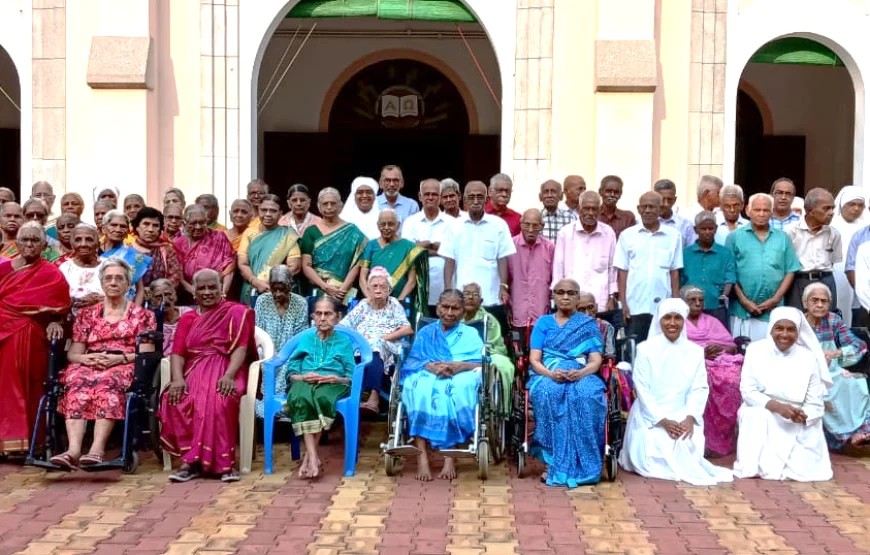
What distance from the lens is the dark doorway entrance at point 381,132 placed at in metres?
15.6

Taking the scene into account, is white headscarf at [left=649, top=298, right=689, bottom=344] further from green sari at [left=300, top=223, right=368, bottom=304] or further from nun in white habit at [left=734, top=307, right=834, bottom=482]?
green sari at [left=300, top=223, right=368, bottom=304]

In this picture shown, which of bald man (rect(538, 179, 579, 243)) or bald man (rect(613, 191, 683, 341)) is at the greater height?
bald man (rect(538, 179, 579, 243))

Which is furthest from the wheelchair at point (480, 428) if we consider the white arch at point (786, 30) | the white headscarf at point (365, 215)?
the white arch at point (786, 30)

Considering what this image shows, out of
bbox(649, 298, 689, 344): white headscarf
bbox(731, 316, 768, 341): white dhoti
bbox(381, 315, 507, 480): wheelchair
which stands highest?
bbox(649, 298, 689, 344): white headscarf

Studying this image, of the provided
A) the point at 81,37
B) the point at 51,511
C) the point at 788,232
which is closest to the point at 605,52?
the point at 788,232

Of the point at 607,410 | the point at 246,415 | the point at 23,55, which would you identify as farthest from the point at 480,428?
the point at 23,55

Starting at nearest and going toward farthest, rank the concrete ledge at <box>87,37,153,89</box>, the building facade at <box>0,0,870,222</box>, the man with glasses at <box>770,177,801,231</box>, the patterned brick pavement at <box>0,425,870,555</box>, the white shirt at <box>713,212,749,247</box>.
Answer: the patterned brick pavement at <box>0,425,870,555</box> → the white shirt at <box>713,212,749,247</box> → the man with glasses at <box>770,177,801,231</box> → the concrete ledge at <box>87,37,153,89</box> → the building facade at <box>0,0,870,222</box>

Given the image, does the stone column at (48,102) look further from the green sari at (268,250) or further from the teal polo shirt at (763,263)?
the teal polo shirt at (763,263)

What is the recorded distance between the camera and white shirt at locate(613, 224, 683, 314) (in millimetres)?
9008

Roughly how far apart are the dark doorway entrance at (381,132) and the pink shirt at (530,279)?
6409 mm

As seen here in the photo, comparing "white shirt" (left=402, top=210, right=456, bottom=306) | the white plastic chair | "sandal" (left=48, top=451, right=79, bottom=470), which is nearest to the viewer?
"sandal" (left=48, top=451, right=79, bottom=470)

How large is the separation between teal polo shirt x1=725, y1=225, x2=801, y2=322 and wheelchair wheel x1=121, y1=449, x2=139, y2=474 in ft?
14.5

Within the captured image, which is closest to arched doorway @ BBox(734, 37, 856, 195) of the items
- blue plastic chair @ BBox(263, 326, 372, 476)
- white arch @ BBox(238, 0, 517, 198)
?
white arch @ BBox(238, 0, 517, 198)

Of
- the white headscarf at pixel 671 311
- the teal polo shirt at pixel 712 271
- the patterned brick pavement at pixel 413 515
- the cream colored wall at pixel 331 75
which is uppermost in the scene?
the cream colored wall at pixel 331 75
